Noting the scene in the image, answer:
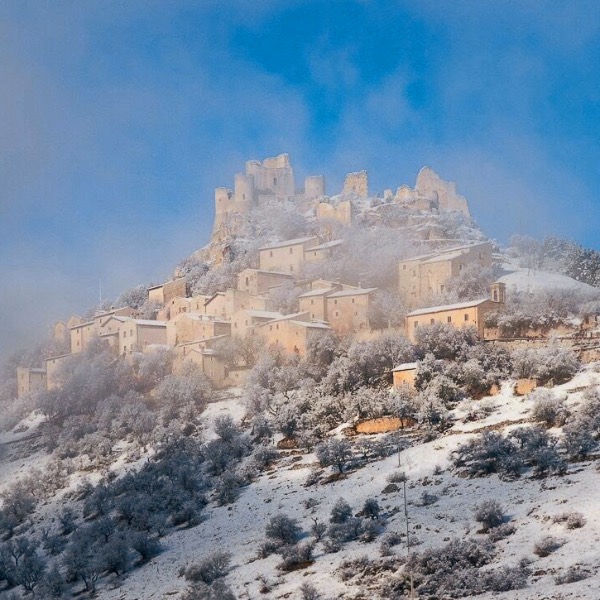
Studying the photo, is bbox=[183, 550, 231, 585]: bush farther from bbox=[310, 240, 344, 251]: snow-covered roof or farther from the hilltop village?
bbox=[310, 240, 344, 251]: snow-covered roof

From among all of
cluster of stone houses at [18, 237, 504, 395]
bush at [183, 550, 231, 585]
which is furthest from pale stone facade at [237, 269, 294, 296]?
bush at [183, 550, 231, 585]

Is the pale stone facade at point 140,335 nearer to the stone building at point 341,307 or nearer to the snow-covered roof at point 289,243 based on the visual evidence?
the stone building at point 341,307

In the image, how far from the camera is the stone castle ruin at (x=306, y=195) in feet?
326

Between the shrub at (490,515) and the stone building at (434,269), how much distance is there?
37.3 m

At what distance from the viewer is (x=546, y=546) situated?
98.0 ft

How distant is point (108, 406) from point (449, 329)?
2643 cm

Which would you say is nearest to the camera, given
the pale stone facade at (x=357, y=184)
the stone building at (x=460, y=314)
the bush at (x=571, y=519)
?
the bush at (x=571, y=519)

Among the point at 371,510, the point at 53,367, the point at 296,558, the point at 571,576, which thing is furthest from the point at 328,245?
the point at 571,576

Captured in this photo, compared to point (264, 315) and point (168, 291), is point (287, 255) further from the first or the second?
point (264, 315)

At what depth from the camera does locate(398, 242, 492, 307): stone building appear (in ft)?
239

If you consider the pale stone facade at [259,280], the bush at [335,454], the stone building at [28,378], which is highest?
the pale stone facade at [259,280]

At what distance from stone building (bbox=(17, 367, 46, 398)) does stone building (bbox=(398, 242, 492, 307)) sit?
33.2 meters

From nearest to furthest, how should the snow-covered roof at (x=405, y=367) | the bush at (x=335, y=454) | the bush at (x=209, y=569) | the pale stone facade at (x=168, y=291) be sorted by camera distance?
the bush at (x=209, y=569) → the bush at (x=335, y=454) → the snow-covered roof at (x=405, y=367) → the pale stone facade at (x=168, y=291)

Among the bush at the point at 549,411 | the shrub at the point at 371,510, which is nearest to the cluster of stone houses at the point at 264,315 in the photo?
the bush at the point at 549,411
